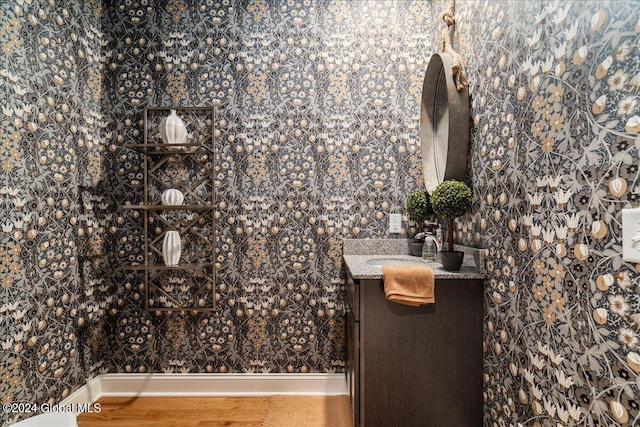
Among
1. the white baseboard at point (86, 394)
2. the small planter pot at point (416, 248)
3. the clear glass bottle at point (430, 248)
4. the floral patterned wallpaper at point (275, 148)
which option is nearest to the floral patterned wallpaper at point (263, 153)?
the floral patterned wallpaper at point (275, 148)

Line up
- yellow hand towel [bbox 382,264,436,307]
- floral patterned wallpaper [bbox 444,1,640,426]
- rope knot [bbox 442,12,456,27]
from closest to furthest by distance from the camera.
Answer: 1. floral patterned wallpaper [bbox 444,1,640,426]
2. yellow hand towel [bbox 382,264,436,307]
3. rope knot [bbox 442,12,456,27]

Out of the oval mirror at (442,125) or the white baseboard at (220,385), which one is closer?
the oval mirror at (442,125)

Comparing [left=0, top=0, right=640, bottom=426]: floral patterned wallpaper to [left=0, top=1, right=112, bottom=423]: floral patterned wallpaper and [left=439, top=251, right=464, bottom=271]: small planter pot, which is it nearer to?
[left=0, top=1, right=112, bottom=423]: floral patterned wallpaper

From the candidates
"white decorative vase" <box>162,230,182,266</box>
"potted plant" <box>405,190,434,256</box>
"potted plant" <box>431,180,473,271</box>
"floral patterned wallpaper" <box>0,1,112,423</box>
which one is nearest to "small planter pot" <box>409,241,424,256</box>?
"potted plant" <box>405,190,434,256</box>

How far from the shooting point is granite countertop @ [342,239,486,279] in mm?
1434

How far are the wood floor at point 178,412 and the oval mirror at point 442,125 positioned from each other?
1758 millimetres

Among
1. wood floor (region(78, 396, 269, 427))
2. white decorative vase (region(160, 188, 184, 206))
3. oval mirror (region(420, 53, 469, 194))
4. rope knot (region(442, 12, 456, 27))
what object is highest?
rope knot (region(442, 12, 456, 27))

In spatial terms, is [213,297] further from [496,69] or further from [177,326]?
[496,69]

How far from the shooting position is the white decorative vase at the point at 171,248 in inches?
80.0

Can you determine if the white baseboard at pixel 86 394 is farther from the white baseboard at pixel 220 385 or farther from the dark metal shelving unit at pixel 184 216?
the dark metal shelving unit at pixel 184 216

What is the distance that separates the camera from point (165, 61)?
2221mm

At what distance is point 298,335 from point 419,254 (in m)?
0.96

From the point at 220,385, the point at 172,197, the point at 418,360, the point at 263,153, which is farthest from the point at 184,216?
the point at 418,360

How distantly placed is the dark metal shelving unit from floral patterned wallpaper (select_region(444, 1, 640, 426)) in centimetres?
166
